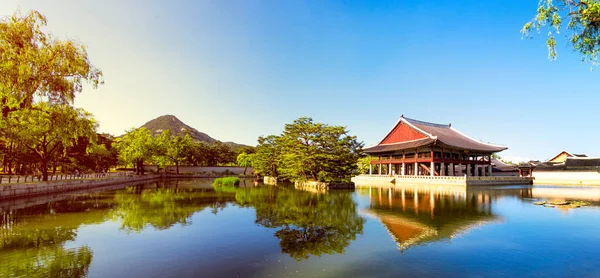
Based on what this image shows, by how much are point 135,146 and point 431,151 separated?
2009 inches

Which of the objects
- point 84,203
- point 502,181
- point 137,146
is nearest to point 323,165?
Result: point 84,203

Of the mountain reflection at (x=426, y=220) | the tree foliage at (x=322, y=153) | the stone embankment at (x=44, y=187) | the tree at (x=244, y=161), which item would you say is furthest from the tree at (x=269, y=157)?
the mountain reflection at (x=426, y=220)

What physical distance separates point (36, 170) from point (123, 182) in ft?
67.7

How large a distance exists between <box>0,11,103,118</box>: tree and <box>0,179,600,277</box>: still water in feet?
24.8

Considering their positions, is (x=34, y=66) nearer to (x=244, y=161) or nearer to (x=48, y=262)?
(x=48, y=262)

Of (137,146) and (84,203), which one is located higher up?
(137,146)

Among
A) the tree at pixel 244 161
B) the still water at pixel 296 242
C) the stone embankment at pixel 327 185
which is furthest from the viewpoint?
the tree at pixel 244 161

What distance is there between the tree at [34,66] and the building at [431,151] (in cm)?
4469

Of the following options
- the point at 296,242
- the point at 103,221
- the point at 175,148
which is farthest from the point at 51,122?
the point at 175,148

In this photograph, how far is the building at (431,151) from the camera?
49.8 meters

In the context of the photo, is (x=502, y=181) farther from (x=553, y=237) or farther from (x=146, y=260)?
(x=146, y=260)

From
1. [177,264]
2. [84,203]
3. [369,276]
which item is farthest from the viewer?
[84,203]

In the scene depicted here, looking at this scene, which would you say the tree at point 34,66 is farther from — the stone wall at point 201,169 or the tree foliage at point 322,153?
the stone wall at point 201,169

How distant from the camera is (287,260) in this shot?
9492 mm
